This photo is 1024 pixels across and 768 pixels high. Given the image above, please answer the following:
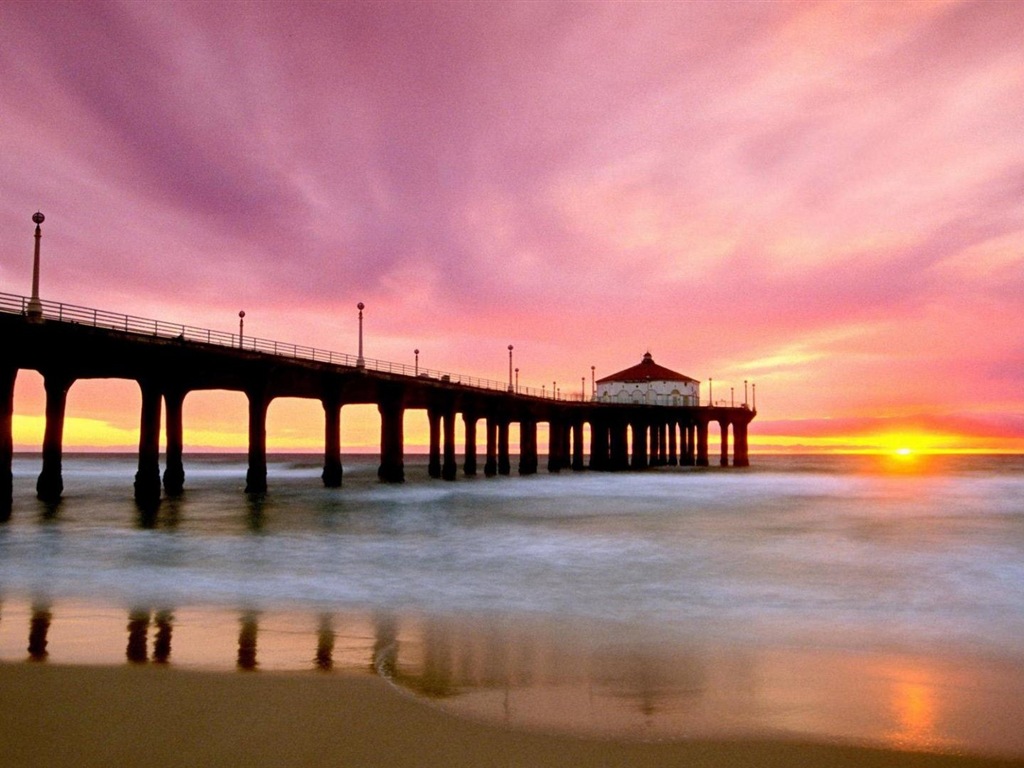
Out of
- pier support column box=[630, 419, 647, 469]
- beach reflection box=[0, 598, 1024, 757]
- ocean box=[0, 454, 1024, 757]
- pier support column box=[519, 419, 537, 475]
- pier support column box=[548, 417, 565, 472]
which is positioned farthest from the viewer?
pier support column box=[630, 419, 647, 469]

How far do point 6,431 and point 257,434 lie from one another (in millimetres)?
13290

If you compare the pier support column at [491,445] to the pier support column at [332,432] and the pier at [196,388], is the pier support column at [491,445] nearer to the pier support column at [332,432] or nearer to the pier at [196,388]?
the pier at [196,388]

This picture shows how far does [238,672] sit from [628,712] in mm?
3907

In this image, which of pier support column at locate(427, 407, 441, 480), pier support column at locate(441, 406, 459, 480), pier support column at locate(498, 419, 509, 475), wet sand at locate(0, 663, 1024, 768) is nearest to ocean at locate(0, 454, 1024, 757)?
wet sand at locate(0, 663, 1024, 768)

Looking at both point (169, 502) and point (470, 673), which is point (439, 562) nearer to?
point (470, 673)

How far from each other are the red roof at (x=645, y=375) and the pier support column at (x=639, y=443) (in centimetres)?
651

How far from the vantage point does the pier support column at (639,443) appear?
89.2m

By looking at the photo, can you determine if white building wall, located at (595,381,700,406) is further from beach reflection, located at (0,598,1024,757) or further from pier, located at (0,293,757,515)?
beach reflection, located at (0,598,1024,757)

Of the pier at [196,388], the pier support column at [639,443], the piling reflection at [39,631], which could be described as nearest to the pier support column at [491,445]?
the pier at [196,388]

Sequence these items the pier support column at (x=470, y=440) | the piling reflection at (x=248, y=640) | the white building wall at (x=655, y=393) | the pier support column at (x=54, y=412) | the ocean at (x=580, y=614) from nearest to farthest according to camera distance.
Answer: the ocean at (x=580, y=614), the piling reflection at (x=248, y=640), the pier support column at (x=54, y=412), the pier support column at (x=470, y=440), the white building wall at (x=655, y=393)

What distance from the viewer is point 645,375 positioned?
93.9 m

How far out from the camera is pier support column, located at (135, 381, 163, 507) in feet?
106

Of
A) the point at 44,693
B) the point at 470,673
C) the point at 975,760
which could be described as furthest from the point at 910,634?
the point at 44,693

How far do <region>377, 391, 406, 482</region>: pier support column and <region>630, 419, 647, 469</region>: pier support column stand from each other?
135 ft
